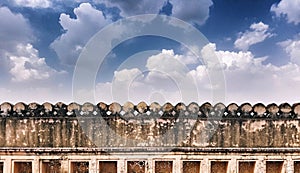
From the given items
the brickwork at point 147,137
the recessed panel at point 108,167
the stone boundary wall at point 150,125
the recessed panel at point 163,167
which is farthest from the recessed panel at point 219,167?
the recessed panel at point 108,167

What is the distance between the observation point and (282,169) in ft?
30.3

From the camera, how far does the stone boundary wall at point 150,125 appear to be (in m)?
9.05

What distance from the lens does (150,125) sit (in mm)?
9195

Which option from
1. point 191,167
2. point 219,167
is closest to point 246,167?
point 219,167

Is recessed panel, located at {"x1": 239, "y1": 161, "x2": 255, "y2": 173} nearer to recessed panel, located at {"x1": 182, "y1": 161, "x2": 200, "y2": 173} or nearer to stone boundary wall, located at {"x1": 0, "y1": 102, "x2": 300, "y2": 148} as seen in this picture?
stone boundary wall, located at {"x1": 0, "y1": 102, "x2": 300, "y2": 148}

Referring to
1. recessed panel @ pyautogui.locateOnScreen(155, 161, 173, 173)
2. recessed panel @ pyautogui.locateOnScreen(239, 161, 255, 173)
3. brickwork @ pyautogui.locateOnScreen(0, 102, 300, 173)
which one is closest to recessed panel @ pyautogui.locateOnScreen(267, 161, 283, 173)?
brickwork @ pyautogui.locateOnScreen(0, 102, 300, 173)

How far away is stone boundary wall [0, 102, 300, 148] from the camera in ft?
29.7

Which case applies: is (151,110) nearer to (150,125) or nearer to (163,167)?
(150,125)

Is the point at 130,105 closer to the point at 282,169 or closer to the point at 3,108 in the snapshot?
the point at 3,108

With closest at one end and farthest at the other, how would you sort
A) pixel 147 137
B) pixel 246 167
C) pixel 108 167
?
pixel 147 137
pixel 108 167
pixel 246 167

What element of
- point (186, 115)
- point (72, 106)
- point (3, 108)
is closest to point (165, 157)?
point (186, 115)

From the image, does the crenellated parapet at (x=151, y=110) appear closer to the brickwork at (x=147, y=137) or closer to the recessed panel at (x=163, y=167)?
the brickwork at (x=147, y=137)

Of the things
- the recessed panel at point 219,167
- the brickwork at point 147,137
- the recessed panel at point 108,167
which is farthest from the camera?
the recessed panel at point 219,167

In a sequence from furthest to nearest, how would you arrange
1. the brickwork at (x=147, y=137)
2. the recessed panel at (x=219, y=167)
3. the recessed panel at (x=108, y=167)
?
the recessed panel at (x=219, y=167), the recessed panel at (x=108, y=167), the brickwork at (x=147, y=137)
